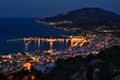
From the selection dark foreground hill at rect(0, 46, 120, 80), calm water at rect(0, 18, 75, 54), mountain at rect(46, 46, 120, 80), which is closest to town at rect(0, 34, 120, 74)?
dark foreground hill at rect(0, 46, 120, 80)

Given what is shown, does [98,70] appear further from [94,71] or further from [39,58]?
[39,58]

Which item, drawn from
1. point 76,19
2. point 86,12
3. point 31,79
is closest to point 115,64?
point 31,79

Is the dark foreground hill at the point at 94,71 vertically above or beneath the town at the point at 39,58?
above

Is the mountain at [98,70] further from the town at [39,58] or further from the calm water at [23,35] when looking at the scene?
the calm water at [23,35]

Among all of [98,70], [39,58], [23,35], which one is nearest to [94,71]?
[98,70]

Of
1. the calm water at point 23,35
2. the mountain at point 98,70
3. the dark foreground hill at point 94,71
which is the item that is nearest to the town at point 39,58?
the dark foreground hill at point 94,71

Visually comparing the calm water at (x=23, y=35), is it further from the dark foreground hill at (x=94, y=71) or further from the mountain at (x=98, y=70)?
the mountain at (x=98, y=70)

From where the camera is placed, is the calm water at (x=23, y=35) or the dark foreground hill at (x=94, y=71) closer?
the dark foreground hill at (x=94, y=71)

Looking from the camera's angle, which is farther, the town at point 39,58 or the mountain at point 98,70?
the town at point 39,58

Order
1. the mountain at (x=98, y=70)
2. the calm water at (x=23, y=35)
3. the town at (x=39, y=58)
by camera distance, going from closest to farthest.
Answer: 1. the mountain at (x=98, y=70)
2. the town at (x=39, y=58)
3. the calm water at (x=23, y=35)

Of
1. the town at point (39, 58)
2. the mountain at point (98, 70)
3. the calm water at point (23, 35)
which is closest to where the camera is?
the mountain at point (98, 70)

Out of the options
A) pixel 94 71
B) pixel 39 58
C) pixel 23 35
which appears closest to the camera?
pixel 94 71

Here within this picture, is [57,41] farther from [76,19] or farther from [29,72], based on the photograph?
[76,19]

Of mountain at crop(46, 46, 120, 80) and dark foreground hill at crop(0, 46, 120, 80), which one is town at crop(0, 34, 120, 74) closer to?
dark foreground hill at crop(0, 46, 120, 80)
